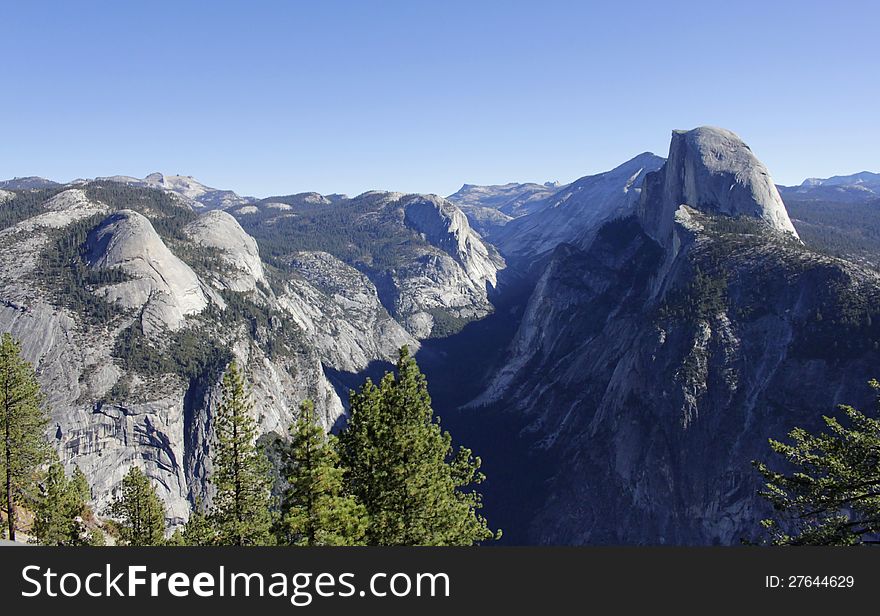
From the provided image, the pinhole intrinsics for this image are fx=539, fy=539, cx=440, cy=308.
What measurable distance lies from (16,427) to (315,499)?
21863 mm

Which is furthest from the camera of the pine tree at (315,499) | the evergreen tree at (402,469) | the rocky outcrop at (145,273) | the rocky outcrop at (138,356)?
the rocky outcrop at (145,273)

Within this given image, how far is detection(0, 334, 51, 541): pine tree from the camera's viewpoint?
30312mm

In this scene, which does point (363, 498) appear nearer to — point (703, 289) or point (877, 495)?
point (877, 495)

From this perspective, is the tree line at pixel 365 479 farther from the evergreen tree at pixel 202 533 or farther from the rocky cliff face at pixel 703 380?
the rocky cliff face at pixel 703 380

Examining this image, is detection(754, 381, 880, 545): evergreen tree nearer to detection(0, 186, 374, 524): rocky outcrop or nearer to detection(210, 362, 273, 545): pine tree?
detection(210, 362, 273, 545): pine tree

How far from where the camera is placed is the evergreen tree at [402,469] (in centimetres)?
2327

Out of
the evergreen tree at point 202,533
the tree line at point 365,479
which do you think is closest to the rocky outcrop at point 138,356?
the tree line at point 365,479

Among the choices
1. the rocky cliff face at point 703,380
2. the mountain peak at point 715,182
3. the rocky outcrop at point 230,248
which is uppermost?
the mountain peak at point 715,182

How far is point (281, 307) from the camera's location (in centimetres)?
17300

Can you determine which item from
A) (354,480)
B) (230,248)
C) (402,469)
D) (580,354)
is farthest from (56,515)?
(230,248)

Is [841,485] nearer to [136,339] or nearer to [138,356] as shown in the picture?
[138,356]

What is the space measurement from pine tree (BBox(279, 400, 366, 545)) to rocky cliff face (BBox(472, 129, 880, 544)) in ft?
240

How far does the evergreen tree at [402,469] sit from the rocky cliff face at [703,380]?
68.1 metres

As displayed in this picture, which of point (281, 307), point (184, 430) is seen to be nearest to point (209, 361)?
point (184, 430)
